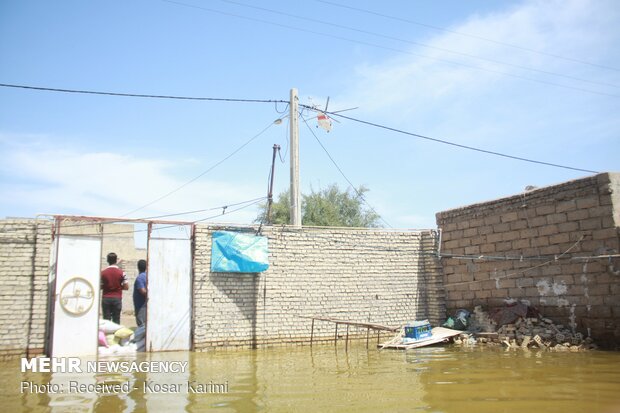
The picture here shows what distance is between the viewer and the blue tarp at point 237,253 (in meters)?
10.8

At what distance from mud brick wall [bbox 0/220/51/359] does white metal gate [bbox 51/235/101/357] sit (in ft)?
0.82

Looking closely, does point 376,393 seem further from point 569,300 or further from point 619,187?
point 619,187

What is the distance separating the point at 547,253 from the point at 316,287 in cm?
537

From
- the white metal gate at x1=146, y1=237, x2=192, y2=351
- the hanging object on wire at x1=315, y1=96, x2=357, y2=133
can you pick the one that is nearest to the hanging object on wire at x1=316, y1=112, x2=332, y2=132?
the hanging object on wire at x1=315, y1=96, x2=357, y2=133

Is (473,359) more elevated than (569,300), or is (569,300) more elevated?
(569,300)

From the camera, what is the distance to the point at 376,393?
5738mm

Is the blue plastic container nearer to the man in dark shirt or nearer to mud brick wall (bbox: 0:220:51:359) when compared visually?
the man in dark shirt

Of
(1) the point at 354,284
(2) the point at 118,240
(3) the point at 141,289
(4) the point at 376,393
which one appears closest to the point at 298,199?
(1) the point at 354,284

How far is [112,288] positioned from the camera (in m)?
10.4

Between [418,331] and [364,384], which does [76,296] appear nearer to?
[364,384]

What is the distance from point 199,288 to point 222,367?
2868 millimetres

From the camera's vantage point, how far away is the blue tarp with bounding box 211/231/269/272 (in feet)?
→ 35.6

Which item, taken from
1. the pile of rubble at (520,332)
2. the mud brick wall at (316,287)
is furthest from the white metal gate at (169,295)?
the pile of rubble at (520,332)

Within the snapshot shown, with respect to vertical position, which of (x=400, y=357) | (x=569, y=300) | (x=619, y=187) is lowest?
(x=400, y=357)
